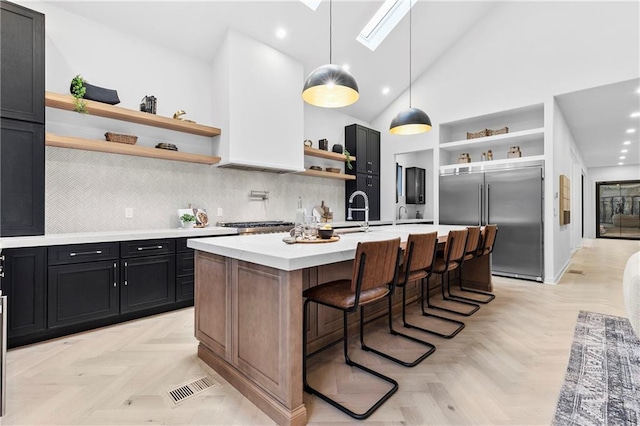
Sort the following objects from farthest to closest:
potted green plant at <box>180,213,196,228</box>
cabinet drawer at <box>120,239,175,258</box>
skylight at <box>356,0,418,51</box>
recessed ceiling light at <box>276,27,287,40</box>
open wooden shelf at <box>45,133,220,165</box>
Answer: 1. skylight at <box>356,0,418,51</box>
2. recessed ceiling light at <box>276,27,287,40</box>
3. potted green plant at <box>180,213,196,228</box>
4. cabinet drawer at <box>120,239,175,258</box>
5. open wooden shelf at <box>45,133,220,165</box>

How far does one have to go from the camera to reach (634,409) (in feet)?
5.49

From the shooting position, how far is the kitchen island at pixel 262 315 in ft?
5.00

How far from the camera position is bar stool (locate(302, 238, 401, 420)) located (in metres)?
1.67

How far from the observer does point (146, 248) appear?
313 centimetres

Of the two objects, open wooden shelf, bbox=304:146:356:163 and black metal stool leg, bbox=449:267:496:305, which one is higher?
open wooden shelf, bbox=304:146:356:163

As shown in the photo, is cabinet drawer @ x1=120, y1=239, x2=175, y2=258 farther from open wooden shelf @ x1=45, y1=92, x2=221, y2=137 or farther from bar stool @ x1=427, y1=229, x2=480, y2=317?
bar stool @ x1=427, y1=229, x2=480, y2=317

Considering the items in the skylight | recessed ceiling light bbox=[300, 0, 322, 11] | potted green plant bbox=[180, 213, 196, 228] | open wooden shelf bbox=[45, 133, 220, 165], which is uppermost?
the skylight

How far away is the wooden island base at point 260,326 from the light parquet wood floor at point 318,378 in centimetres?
12

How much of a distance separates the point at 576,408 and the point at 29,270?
12.8 ft

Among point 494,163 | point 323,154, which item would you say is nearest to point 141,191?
point 323,154

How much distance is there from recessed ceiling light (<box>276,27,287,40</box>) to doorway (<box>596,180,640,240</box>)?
12822 mm

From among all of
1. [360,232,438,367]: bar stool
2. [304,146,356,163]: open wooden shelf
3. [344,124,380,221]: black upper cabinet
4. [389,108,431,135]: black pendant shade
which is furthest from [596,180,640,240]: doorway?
[360,232,438,367]: bar stool

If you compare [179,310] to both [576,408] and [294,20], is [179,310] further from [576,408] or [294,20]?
[294,20]

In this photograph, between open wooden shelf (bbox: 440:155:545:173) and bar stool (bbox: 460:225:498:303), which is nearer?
bar stool (bbox: 460:225:498:303)
